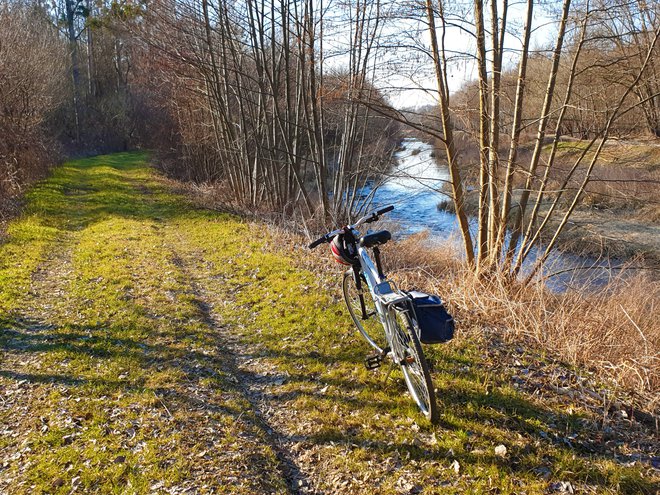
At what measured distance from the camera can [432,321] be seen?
142 inches

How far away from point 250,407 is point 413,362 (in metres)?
1.75

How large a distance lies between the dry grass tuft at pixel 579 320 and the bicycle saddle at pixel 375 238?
6.53 feet

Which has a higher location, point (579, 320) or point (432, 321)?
point (432, 321)

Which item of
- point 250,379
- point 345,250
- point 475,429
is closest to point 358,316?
point 345,250

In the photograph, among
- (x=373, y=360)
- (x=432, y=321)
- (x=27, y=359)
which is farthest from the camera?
(x=27, y=359)

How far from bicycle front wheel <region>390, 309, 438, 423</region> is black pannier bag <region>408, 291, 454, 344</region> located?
0.25 ft

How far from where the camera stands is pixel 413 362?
12.8ft

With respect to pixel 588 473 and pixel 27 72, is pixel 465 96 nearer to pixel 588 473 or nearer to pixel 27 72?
pixel 588 473

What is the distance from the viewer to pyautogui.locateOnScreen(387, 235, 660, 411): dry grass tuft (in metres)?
4.50

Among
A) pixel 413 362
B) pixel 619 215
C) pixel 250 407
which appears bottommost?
pixel 250 407

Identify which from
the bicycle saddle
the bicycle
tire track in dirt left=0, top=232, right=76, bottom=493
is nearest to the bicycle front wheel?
the bicycle

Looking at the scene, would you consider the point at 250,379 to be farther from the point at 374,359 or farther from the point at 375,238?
the point at 375,238

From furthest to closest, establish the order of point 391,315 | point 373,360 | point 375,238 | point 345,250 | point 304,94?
point 304,94, point 345,250, point 373,360, point 375,238, point 391,315

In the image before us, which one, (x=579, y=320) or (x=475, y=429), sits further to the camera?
(x=579, y=320)
